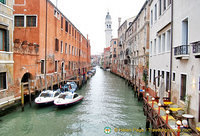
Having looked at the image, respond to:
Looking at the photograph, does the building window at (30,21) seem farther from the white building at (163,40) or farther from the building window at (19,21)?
the white building at (163,40)

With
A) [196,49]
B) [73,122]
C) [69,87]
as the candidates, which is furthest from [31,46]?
[196,49]

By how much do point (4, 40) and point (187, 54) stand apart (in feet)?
35.0

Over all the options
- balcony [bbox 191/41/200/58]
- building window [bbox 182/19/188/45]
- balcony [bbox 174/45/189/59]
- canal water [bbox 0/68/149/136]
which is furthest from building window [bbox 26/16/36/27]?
balcony [bbox 191/41/200/58]

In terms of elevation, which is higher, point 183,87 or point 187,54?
point 187,54

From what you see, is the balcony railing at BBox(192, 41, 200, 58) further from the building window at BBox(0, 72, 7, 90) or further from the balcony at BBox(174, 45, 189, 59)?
the building window at BBox(0, 72, 7, 90)

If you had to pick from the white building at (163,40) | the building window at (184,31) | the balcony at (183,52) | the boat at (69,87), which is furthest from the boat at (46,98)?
the building window at (184,31)

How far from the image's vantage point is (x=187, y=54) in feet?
21.3

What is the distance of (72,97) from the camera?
42.3 feet

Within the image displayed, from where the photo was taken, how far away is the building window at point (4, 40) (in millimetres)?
9969

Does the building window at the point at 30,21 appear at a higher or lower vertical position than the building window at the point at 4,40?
higher

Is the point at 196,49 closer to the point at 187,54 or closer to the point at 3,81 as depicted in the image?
the point at 187,54

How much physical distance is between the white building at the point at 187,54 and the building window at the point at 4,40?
10242 mm

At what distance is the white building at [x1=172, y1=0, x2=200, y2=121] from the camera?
5871mm

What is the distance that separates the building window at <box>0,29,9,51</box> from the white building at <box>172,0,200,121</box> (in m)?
10.2
